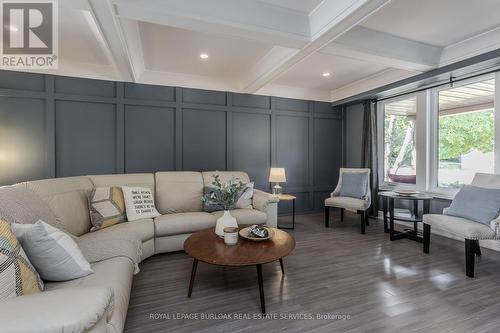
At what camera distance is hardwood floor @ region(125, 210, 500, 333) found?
1735 mm

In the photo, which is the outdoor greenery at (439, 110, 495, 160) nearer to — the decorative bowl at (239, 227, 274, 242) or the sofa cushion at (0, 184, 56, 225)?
the decorative bowl at (239, 227, 274, 242)

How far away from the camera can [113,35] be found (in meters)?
2.41

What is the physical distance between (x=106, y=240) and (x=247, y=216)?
1.65 metres

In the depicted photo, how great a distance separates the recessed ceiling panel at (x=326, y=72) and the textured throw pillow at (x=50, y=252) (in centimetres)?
339

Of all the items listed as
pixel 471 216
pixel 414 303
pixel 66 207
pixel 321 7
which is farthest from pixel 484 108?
pixel 66 207

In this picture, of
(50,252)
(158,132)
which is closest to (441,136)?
(158,132)

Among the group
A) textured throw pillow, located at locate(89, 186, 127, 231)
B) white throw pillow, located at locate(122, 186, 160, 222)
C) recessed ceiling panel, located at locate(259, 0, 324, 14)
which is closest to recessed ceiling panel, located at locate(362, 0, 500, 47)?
recessed ceiling panel, located at locate(259, 0, 324, 14)

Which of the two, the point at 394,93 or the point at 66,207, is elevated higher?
the point at 394,93

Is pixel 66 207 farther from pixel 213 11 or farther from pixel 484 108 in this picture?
pixel 484 108

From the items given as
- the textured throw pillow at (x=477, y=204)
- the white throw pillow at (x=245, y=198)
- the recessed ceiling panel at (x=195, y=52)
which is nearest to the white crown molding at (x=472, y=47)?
the textured throw pillow at (x=477, y=204)

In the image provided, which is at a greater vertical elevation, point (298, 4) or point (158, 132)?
point (298, 4)

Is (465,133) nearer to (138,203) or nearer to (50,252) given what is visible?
(138,203)

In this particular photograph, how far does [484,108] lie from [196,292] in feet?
14.3

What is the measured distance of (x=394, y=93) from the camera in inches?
170
